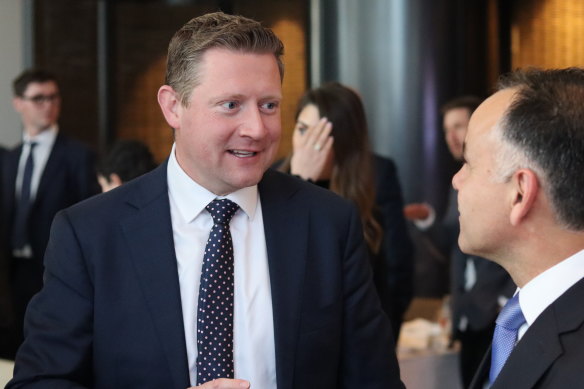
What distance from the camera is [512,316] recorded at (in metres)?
1.80

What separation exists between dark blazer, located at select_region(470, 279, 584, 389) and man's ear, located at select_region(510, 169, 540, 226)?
157 millimetres

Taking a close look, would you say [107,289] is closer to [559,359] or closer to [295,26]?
[559,359]

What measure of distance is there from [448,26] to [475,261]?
2.84m

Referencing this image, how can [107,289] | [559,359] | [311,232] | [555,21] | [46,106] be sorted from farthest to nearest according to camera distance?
[555,21]
[46,106]
[311,232]
[107,289]
[559,359]

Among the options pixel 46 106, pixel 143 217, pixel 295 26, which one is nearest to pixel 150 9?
pixel 295 26

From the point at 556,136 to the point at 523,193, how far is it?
12 centimetres

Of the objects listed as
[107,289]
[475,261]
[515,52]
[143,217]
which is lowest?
[475,261]

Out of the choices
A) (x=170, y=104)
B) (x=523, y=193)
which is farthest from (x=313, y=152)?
(x=523, y=193)

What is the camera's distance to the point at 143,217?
2068 millimetres

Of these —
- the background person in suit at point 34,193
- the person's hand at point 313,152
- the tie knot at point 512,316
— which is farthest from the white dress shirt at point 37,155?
the tie knot at point 512,316

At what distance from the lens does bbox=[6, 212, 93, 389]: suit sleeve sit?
1.96 metres

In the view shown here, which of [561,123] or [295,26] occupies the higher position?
[295,26]

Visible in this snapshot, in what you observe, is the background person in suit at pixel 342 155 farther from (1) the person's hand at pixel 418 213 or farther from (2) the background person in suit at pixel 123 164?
(1) the person's hand at pixel 418 213

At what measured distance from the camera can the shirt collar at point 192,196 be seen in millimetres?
2100
